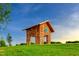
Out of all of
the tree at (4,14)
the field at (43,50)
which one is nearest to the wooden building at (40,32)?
the field at (43,50)

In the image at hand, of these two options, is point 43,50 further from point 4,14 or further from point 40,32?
point 4,14

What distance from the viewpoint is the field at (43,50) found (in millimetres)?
3457

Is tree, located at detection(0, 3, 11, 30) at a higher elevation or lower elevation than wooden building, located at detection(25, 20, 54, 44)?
higher

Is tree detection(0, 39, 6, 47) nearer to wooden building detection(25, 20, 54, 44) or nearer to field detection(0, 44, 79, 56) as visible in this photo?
field detection(0, 44, 79, 56)

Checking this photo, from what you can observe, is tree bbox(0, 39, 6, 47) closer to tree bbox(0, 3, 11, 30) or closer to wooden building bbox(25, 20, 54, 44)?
tree bbox(0, 3, 11, 30)

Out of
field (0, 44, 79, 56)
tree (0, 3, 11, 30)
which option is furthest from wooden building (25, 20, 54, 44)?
tree (0, 3, 11, 30)

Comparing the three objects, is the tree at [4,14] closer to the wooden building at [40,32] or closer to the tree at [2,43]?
the tree at [2,43]

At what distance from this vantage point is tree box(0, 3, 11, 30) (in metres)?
3.51

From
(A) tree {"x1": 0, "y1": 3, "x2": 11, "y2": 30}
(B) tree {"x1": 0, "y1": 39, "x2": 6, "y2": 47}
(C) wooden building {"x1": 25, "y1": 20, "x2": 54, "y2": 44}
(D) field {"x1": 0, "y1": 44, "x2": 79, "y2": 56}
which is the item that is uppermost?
(A) tree {"x1": 0, "y1": 3, "x2": 11, "y2": 30}

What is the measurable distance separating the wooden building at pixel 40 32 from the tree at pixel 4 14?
231 millimetres

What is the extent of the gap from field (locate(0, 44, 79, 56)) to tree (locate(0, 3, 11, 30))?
0.25 metres

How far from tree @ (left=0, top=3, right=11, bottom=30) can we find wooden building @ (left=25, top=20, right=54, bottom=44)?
231 mm

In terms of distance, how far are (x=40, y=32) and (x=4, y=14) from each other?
400 millimetres

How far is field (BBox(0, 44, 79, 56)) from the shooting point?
11.3 feet
